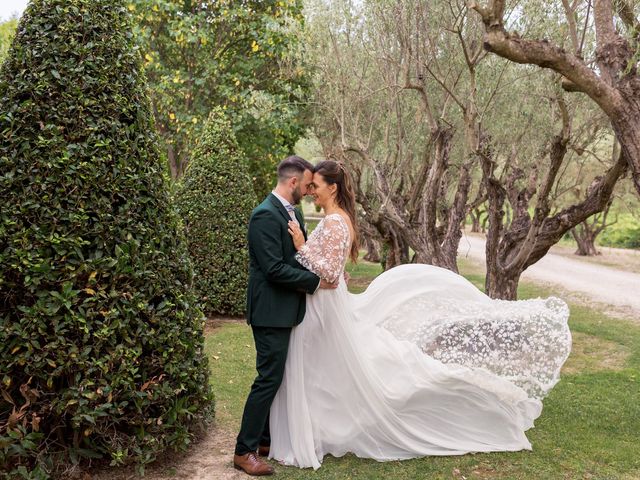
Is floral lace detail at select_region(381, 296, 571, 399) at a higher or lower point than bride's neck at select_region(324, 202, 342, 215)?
lower

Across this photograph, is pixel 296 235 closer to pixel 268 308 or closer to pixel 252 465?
pixel 268 308

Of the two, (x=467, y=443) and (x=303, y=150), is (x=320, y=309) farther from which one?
(x=303, y=150)

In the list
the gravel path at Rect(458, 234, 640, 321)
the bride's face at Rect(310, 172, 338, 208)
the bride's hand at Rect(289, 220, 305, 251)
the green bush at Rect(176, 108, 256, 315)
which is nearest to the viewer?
the bride's hand at Rect(289, 220, 305, 251)

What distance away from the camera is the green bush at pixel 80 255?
14.3 feet


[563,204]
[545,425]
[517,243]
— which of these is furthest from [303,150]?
[545,425]

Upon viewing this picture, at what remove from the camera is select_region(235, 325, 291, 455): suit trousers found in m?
5.13

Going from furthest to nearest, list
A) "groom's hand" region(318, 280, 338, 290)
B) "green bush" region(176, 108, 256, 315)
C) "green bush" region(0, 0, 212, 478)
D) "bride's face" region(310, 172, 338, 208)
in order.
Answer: "green bush" region(176, 108, 256, 315), "bride's face" region(310, 172, 338, 208), "groom's hand" region(318, 280, 338, 290), "green bush" region(0, 0, 212, 478)

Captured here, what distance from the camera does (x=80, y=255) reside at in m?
4.43

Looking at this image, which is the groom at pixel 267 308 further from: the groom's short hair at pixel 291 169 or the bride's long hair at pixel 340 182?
the bride's long hair at pixel 340 182

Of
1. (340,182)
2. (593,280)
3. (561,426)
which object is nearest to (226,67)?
(340,182)

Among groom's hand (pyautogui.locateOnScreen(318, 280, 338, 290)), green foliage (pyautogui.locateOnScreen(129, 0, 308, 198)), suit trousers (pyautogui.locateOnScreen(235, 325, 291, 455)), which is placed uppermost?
green foliage (pyautogui.locateOnScreen(129, 0, 308, 198))

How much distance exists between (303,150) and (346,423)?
29.7 meters

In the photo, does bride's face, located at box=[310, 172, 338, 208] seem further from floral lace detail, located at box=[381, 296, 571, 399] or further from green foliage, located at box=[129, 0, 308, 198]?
green foliage, located at box=[129, 0, 308, 198]

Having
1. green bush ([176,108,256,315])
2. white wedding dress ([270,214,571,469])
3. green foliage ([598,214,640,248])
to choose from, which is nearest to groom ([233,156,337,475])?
white wedding dress ([270,214,571,469])
